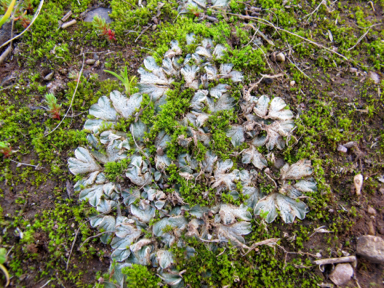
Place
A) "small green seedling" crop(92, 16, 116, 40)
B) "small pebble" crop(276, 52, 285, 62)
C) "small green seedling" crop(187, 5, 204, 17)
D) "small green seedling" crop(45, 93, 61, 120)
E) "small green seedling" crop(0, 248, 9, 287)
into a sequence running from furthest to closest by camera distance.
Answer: "small green seedling" crop(187, 5, 204, 17), "small pebble" crop(276, 52, 285, 62), "small green seedling" crop(92, 16, 116, 40), "small green seedling" crop(45, 93, 61, 120), "small green seedling" crop(0, 248, 9, 287)

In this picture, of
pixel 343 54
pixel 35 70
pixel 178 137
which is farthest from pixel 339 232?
pixel 35 70

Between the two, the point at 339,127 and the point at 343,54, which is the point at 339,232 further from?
the point at 343,54

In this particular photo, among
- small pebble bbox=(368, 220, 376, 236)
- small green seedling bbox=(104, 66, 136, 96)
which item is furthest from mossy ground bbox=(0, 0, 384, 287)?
small green seedling bbox=(104, 66, 136, 96)

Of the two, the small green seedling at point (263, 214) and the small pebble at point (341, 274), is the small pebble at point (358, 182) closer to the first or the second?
the small pebble at point (341, 274)

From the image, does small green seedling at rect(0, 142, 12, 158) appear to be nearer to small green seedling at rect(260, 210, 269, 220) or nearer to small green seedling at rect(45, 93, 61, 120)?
small green seedling at rect(45, 93, 61, 120)

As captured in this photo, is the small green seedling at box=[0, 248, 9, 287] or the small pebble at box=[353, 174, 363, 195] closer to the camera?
the small green seedling at box=[0, 248, 9, 287]

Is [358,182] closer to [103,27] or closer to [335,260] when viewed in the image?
[335,260]
